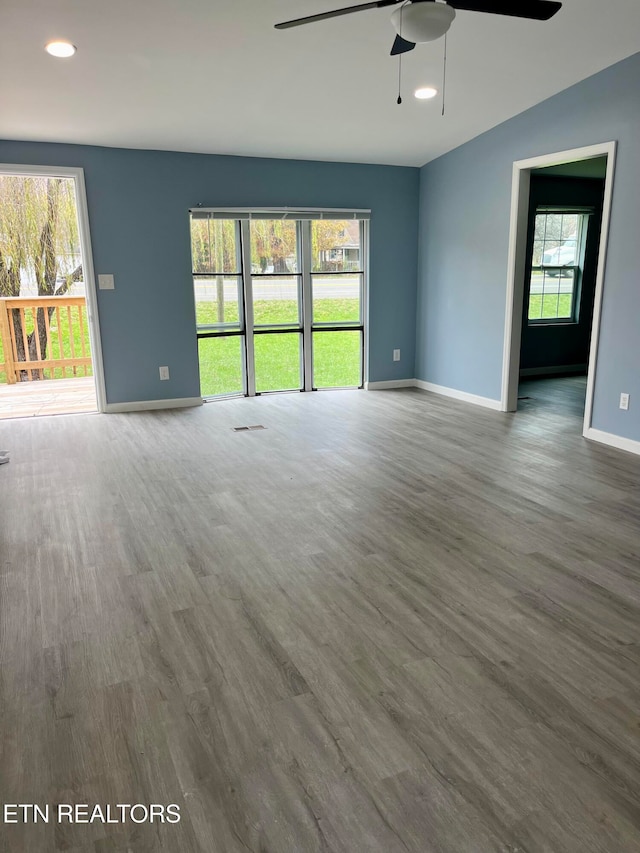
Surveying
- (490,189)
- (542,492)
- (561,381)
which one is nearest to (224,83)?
(490,189)

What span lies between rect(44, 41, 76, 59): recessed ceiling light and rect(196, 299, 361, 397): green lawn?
2641 mm

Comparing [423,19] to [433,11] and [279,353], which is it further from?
[279,353]

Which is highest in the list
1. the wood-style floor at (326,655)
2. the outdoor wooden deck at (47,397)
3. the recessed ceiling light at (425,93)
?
the recessed ceiling light at (425,93)

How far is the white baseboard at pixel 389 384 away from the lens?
7012 mm

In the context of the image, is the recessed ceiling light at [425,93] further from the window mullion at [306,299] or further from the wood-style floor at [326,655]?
the wood-style floor at [326,655]

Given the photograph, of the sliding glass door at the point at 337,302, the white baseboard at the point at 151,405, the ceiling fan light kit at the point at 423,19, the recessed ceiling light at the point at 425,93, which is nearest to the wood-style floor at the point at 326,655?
the white baseboard at the point at 151,405

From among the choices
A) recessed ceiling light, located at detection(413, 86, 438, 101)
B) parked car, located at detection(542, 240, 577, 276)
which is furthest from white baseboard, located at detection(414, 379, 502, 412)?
recessed ceiling light, located at detection(413, 86, 438, 101)

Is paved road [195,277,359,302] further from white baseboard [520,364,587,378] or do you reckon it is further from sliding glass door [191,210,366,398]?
white baseboard [520,364,587,378]

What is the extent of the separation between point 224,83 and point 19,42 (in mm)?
1355

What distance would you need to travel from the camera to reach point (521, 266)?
5.59 metres

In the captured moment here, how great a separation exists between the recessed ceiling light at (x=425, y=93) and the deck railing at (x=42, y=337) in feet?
15.3

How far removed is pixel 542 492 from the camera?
12.1 ft

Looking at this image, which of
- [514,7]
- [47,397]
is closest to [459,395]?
[514,7]

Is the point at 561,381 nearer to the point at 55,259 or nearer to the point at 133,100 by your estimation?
the point at 133,100
